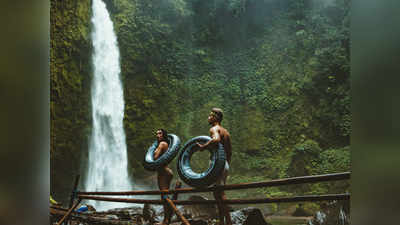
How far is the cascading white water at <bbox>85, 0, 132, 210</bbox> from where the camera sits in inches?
410

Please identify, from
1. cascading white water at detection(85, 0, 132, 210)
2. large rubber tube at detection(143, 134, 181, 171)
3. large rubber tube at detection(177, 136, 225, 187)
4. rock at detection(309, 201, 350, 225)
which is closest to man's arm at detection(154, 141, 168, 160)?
large rubber tube at detection(143, 134, 181, 171)

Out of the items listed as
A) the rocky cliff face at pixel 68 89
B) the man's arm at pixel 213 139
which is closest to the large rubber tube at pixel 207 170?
the man's arm at pixel 213 139

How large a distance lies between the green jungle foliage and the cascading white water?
1.15 ft

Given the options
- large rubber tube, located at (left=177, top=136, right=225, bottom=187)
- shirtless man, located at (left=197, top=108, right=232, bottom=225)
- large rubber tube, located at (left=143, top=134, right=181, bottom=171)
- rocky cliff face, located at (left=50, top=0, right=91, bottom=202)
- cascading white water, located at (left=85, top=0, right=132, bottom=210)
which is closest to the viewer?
large rubber tube, located at (left=177, top=136, right=225, bottom=187)

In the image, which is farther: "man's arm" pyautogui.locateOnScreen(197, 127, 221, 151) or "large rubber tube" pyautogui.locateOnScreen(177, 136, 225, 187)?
"man's arm" pyautogui.locateOnScreen(197, 127, 221, 151)

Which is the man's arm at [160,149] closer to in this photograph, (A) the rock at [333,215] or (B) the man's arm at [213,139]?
(B) the man's arm at [213,139]

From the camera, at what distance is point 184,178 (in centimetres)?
340

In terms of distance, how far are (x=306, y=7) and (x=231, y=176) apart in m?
7.90

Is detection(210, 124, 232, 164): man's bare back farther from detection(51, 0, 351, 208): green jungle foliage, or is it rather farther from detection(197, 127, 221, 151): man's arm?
detection(51, 0, 351, 208): green jungle foliage

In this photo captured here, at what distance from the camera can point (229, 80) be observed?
41.0ft

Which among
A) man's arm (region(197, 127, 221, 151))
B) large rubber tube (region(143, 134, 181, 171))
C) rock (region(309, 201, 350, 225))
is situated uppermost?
man's arm (region(197, 127, 221, 151))
